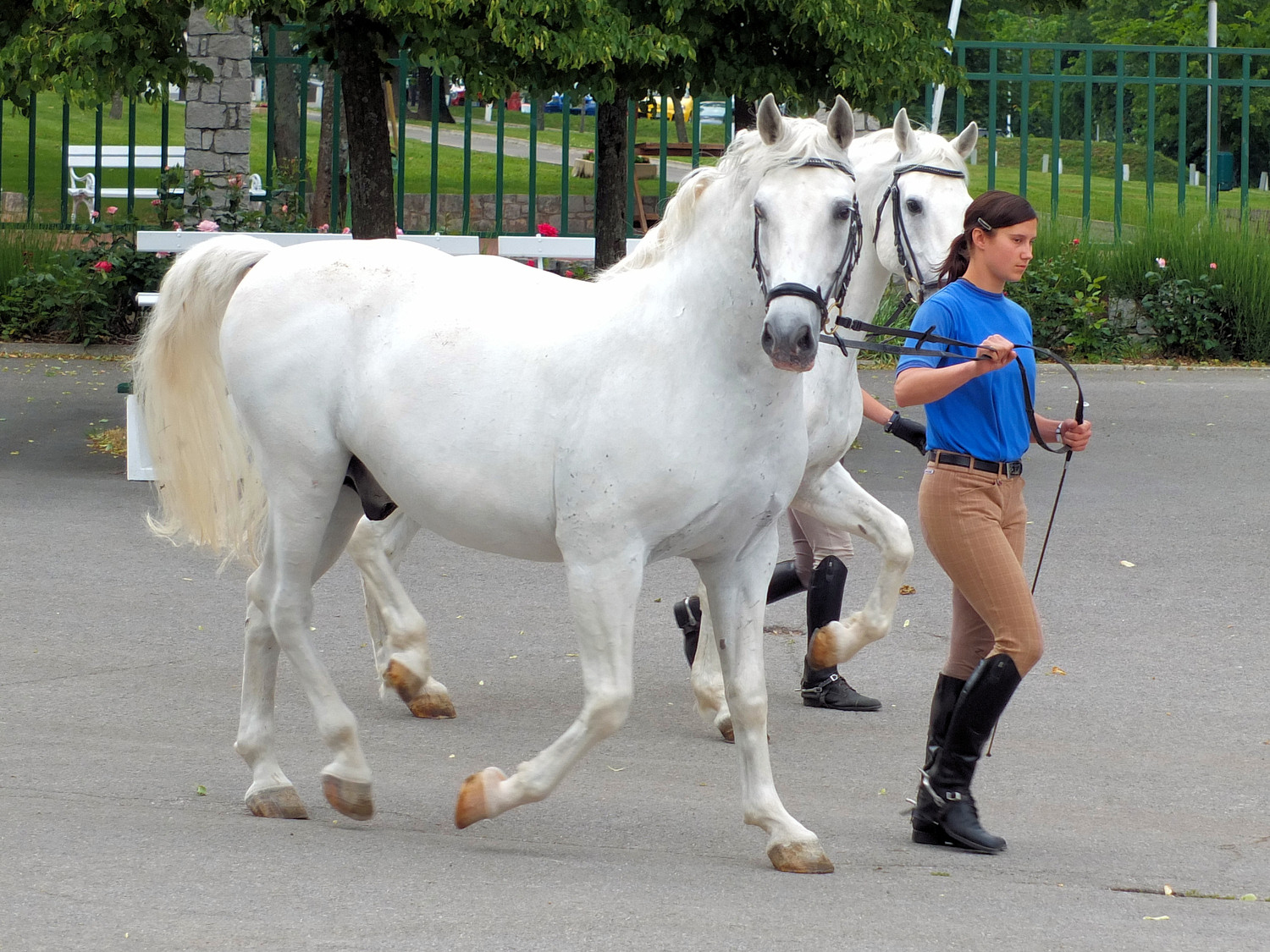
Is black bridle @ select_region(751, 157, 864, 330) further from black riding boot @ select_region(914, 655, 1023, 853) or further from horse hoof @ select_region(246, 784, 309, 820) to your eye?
horse hoof @ select_region(246, 784, 309, 820)

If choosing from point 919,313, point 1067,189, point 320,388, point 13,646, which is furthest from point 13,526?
point 1067,189

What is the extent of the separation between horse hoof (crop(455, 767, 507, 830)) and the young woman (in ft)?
3.99

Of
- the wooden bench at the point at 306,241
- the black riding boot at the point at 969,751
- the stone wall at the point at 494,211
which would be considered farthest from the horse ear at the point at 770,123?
the stone wall at the point at 494,211

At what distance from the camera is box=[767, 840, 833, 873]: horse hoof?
423 centimetres

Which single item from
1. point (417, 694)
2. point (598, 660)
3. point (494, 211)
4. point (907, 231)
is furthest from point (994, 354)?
point (494, 211)

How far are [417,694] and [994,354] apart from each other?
2566 mm

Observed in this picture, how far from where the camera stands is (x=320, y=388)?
15.6 ft

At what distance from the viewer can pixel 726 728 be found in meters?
5.68

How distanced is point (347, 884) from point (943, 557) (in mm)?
1810

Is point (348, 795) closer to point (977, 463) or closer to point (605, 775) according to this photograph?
point (605, 775)

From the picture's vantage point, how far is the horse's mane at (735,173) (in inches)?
157

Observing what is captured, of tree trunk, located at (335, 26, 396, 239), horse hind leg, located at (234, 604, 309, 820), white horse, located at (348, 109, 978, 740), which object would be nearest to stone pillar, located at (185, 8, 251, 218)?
tree trunk, located at (335, 26, 396, 239)

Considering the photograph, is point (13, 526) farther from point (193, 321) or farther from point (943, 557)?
point (943, 557)

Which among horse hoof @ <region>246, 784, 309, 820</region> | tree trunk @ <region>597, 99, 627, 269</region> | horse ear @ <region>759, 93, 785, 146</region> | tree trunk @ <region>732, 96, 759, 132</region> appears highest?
tree trunk @ <region>732, 96, 759, 132</region>
